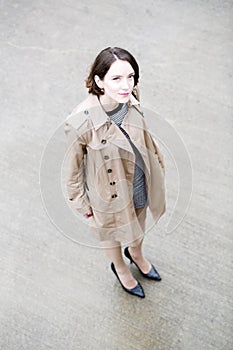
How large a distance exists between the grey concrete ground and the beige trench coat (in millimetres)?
454

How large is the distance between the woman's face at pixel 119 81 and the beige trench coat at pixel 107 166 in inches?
3.1

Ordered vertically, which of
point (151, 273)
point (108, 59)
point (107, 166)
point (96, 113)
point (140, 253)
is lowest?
point (151, 273)

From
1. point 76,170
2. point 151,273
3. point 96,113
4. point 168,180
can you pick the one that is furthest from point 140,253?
point 96,113

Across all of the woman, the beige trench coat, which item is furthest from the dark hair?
the beige trench coat

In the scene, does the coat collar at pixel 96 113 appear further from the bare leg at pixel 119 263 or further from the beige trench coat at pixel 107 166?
the bare leg at pixel 119 263

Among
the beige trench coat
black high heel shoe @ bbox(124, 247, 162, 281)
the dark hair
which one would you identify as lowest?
black high heel shoe @ bbox(124, 247, 162, 281)

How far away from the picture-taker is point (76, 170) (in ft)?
5.65

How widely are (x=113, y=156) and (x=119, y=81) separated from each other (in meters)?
0.25

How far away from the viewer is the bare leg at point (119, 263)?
81.0 inches

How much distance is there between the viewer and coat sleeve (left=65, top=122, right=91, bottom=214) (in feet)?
5.40

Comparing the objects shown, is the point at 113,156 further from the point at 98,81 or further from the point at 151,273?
the point at 151,273

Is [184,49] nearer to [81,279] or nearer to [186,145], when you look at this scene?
[186,145]

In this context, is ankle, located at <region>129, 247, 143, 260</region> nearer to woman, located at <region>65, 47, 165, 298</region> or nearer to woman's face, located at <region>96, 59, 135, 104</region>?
woman, located at <region>65, 47, 165, 298</region>

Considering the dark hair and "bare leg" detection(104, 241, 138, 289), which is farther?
"bare leg" detection(104, 241, 138, 289)
